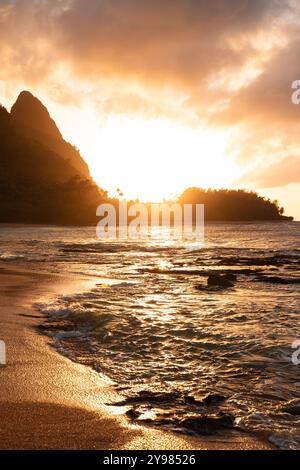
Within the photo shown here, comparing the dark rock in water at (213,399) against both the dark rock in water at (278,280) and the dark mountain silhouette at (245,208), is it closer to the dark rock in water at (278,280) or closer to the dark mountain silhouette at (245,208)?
the dark rock in water at (278,280)

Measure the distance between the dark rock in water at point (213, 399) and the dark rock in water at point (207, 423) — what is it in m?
0.39

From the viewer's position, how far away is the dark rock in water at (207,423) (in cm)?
393

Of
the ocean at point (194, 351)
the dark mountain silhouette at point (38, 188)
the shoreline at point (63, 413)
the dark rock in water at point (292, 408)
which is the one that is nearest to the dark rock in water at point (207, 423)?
the ocean at point (194, 351)

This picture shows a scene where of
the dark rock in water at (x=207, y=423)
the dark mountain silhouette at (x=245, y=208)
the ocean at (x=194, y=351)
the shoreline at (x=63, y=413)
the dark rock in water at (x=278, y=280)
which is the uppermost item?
the dark mountain silhouette at (x=245, y=208)

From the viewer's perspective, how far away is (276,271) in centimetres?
2008

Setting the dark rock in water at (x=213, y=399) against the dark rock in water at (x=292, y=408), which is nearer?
the dark rock in water at (x=292, y=408)

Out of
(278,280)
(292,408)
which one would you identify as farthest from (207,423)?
(278,280)

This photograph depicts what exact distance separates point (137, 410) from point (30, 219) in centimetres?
11509

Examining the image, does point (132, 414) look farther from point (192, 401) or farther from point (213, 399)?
point (213, 399)

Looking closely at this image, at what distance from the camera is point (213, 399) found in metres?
4.72

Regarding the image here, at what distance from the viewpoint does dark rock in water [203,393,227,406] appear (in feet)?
15.2

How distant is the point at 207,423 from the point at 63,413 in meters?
1.37

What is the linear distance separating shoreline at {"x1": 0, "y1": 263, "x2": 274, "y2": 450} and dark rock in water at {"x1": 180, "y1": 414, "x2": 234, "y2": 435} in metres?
0.15
